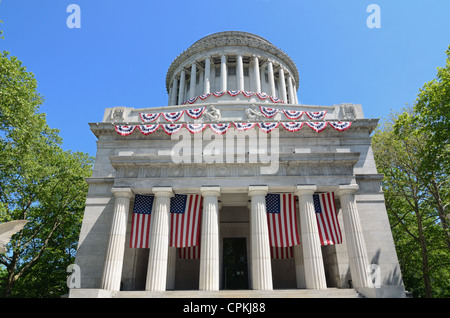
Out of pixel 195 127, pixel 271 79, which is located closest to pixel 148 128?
pixel 195 127

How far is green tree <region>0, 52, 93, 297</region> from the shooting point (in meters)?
23.9

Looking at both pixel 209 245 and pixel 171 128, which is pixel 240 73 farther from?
pixel 209 245

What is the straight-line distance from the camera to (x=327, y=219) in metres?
20.4

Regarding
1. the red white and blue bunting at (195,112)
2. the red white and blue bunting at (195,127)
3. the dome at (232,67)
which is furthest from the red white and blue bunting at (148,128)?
the dome at (232,67)

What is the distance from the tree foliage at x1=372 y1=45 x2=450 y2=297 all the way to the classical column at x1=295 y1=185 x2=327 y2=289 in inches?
445

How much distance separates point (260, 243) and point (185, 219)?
5808 mm

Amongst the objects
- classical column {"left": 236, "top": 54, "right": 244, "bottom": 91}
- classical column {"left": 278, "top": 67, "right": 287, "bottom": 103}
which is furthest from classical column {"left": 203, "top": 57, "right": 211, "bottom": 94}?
classical column {"left": 278, "top": 67, "right": 287, "bottom": 103}

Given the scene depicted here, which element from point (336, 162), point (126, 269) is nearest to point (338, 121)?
point (336, 162)

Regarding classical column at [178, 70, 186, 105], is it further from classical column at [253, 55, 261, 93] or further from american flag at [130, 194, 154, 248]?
american flag at [130, 194, 154, 248]

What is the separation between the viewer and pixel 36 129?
26047 millimetres

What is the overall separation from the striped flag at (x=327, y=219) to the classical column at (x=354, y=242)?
71cm

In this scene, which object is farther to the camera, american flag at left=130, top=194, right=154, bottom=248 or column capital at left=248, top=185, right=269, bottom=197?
column capital at left=248, top=185, right=269, bottom=197
